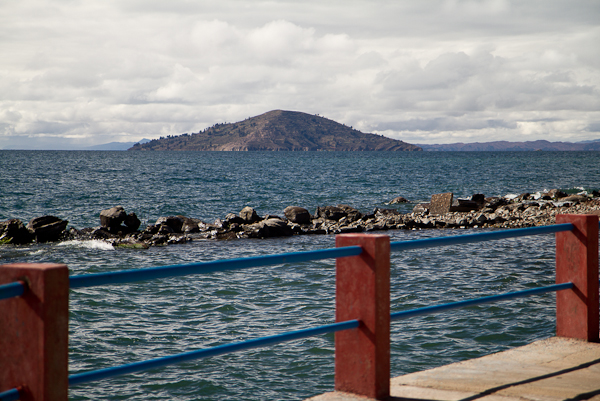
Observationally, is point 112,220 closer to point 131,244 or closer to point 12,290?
point 131,244

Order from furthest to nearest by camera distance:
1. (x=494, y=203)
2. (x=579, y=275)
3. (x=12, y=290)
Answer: (x=494, y=203) → (x=579, y=275) → (x=12, y=290)

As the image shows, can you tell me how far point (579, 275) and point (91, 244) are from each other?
68.0ft

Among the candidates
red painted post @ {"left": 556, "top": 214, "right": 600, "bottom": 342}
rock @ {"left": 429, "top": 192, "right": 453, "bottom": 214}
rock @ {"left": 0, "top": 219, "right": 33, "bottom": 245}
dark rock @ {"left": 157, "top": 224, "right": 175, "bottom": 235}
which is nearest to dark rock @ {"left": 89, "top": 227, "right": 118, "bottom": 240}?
dark rock @ {"left": 157, "top": 224, "right": 175, "bottom": 235}

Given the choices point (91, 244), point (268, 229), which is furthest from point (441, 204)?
point (91, 244)

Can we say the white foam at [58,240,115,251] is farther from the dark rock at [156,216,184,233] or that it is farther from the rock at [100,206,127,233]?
the dark rock at [156,216,184,233]

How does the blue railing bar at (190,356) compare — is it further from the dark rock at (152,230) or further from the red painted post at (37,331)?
the dark rock at (152,230)

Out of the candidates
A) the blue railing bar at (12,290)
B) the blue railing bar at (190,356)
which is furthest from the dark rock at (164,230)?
the blue railing bar at (12,290)

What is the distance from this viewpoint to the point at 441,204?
103 feet

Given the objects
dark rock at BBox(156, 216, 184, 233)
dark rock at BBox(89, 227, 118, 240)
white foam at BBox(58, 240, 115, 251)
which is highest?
dark rock at BBox(156, 216, 184, 233)

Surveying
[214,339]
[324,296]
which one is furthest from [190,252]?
[214,339]

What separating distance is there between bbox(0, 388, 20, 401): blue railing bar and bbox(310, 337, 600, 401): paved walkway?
6.46 ft

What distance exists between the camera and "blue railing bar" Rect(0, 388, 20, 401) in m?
2.67

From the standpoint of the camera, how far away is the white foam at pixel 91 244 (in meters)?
21.9

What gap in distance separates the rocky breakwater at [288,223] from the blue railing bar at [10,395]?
19846mm
